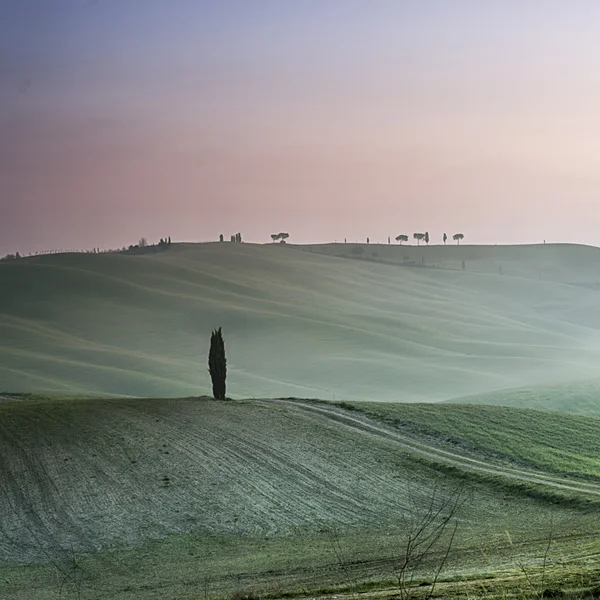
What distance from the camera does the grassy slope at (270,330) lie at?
83562mm

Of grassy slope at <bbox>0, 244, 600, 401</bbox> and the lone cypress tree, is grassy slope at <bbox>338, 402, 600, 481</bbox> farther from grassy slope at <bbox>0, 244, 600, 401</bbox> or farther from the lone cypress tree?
grassy slope at <bbox>0, 244, 600, 401</bbox>

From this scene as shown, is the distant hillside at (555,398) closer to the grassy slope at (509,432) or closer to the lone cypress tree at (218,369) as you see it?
the grassy slope at (509,432)

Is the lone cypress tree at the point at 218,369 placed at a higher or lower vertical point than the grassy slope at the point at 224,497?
higher

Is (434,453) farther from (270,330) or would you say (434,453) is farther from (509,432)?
(270,330)

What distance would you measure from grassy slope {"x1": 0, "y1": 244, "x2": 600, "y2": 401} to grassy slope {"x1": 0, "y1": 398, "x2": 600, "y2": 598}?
3656 cm

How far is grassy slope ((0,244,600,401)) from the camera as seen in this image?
83562 millimetres

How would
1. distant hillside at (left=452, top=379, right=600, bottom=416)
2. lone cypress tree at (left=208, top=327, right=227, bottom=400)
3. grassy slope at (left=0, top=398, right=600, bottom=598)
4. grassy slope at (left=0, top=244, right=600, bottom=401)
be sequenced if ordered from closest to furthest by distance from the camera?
grassy slope at (left=0, top=398, right=600, bottom=598) < lone cypress tree at (left=208, top=327, right=227, bottom=400) < distant hillside at (left=452, top=379, right=600, bottom=416) < grassy slope at (left=0, top=244, right=600, bottom=401)

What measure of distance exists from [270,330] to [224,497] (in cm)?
7852

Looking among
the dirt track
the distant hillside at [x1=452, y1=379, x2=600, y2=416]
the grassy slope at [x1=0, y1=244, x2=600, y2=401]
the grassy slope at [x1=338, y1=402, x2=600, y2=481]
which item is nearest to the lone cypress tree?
the dirt track

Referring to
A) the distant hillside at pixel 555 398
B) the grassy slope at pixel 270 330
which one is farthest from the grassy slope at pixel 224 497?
the grassy slope at pixel 270 330

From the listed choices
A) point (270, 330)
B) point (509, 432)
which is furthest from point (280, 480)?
point (270, 330)

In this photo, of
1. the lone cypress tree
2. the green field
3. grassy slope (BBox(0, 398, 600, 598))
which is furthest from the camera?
the lone cypress tree

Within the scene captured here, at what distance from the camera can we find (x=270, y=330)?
107 metres

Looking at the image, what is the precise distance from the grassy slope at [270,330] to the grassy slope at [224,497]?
120 feet
